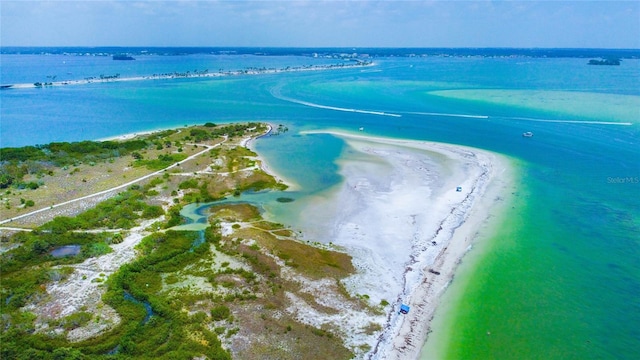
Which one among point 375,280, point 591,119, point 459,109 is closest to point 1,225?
point 375,280

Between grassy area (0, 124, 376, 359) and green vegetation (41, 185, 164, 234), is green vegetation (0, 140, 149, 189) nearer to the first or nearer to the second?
grassy area (0, 124, 376, 359)

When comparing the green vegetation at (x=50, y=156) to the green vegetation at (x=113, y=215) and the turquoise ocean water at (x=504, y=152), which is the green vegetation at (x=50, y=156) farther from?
the turquoise ocean water at (x=504, y=152)

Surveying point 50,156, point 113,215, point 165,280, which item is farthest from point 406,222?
point 50,156

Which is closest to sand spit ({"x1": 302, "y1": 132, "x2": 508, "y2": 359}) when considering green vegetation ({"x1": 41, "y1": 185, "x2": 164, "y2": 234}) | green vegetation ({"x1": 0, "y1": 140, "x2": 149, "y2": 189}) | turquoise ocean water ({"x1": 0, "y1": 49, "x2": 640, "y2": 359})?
turquoise ocean water ({"x1": 0, "y1": 49, "x2": 640, "y2": 359})

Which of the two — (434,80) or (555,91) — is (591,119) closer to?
(555,91)

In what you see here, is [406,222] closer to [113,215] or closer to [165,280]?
[165,280]
